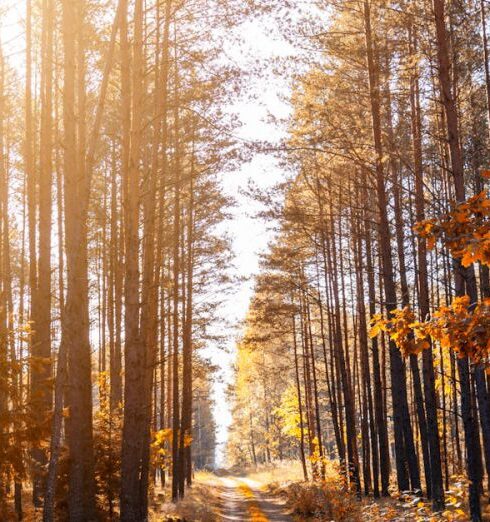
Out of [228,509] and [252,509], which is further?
[228,509]

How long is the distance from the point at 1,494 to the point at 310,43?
32.0 ft

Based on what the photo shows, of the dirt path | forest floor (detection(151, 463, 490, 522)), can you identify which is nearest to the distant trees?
forest floor (detection(151, 463, 490, 522))

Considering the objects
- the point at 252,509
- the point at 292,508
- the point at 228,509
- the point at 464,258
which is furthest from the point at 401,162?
the point at 464,258

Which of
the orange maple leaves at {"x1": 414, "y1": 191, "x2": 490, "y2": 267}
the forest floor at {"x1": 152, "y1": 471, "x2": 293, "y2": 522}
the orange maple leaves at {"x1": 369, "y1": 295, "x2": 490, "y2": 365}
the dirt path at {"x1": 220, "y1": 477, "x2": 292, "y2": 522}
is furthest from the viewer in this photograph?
the dirt path at {"x1": 220, "y1": 477, "x2": 292, "y2": 522}

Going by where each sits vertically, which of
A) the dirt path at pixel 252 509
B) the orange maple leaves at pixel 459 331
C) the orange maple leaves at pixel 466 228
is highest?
the orange maple leaves at pixel 466 228

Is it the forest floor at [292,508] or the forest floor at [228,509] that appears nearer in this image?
the forest floor at [292,508]

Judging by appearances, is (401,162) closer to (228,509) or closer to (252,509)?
(252,509)

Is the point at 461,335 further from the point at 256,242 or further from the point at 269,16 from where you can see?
the point at 256,242

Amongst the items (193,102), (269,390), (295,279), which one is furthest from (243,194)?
(269,390)

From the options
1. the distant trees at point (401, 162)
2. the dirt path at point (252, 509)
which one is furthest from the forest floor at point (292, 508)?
the distant trees at point (401, 162)

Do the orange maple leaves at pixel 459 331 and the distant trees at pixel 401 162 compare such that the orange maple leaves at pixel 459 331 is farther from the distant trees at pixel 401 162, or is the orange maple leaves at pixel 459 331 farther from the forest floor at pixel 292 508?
the forest floor at pixel 292 508

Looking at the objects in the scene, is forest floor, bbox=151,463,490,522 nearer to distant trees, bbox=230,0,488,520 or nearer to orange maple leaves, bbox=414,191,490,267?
distant trees, bbox=230,0,488,520

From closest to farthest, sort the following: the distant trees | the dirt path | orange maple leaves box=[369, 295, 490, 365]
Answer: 1. orange maple leaves box=[369, 295, 490, 365]
2. the distant trees
3. the dirt path

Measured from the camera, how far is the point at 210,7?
11234 millimetres
